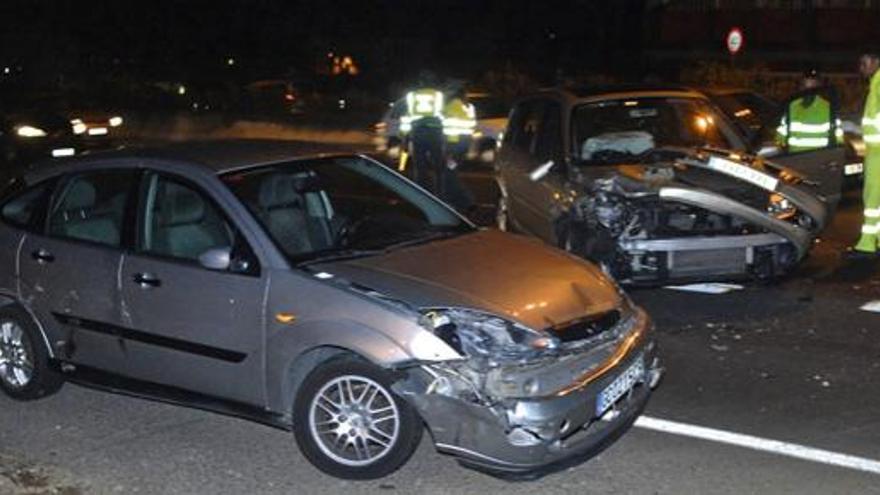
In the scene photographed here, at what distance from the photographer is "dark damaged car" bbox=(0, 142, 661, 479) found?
16.4 ft

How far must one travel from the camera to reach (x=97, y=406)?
663 centimetres

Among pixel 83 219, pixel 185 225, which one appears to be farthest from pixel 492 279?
pixel 83 219

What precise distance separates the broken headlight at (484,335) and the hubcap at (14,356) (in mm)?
2699

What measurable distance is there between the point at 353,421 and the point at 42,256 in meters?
2.27

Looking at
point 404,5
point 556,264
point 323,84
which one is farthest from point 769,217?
point 404,5

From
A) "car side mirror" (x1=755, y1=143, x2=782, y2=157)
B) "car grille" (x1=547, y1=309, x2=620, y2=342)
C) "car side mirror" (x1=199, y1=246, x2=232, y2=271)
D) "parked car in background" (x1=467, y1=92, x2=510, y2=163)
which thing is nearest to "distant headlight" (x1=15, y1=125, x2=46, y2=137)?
"parked car in background" (x1=467, y1=92, x2=510, y2=163)

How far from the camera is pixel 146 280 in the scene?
595 centimetres

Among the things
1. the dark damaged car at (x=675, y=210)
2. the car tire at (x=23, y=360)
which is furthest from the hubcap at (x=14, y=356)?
the dark damaged car at (x=675, y=210)

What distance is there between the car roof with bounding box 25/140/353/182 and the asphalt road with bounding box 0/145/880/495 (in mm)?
1331

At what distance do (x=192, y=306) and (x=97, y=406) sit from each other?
4.22 ft

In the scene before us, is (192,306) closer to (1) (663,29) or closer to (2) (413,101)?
(2) (413,101)

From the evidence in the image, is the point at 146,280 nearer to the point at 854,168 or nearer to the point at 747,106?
the point at 854,168

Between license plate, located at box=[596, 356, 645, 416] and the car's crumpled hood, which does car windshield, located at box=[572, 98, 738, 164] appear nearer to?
the car's crumpled hood

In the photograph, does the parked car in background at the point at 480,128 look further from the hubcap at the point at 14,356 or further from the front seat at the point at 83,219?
the hubcap at the point at 14,356
